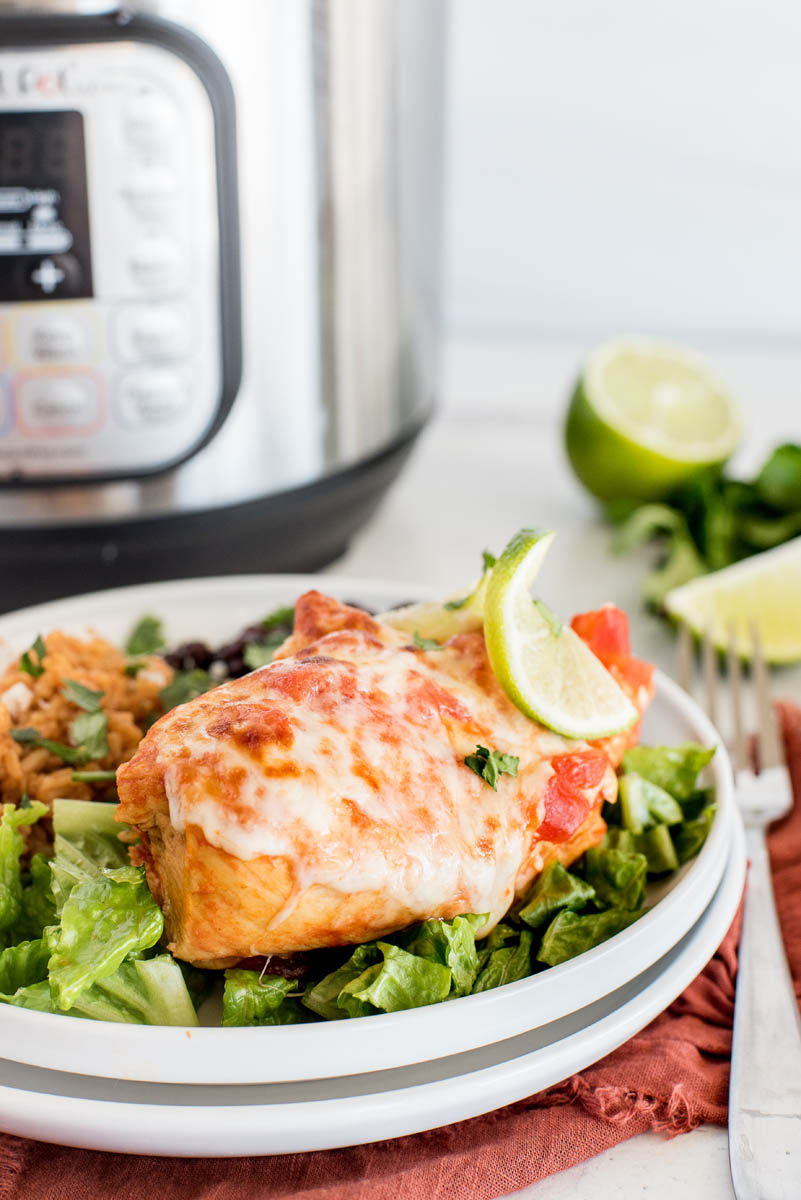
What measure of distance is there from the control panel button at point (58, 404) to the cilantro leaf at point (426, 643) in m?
0.57

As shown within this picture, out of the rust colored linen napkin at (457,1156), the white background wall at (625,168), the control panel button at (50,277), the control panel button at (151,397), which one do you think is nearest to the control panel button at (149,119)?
the control panel button at (50,277)

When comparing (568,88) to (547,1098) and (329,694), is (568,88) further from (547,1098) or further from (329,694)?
(547,1098)

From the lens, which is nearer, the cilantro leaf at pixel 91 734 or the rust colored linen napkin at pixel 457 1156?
the rust colored linen napkin at pixel 457 1156

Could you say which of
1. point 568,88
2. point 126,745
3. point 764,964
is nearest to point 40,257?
point 126,745

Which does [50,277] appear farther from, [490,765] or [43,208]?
[490,765]

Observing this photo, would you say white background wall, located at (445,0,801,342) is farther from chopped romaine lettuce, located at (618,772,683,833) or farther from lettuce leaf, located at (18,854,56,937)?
lettuce leaf, located at (18,854,56,937)

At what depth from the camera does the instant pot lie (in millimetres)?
1254

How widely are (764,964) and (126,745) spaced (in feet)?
1.84

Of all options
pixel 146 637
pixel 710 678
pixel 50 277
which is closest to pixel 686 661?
pixel 710 678

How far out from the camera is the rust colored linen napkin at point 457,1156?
2.48 feet

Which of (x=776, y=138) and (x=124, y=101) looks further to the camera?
(x=776, y=138)

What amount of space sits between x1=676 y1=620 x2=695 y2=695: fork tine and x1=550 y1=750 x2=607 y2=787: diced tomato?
502mm

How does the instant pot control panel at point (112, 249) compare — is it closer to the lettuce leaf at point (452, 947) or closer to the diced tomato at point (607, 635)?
the diced tomato at point (607, 635)

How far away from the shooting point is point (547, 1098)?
0.83 m
